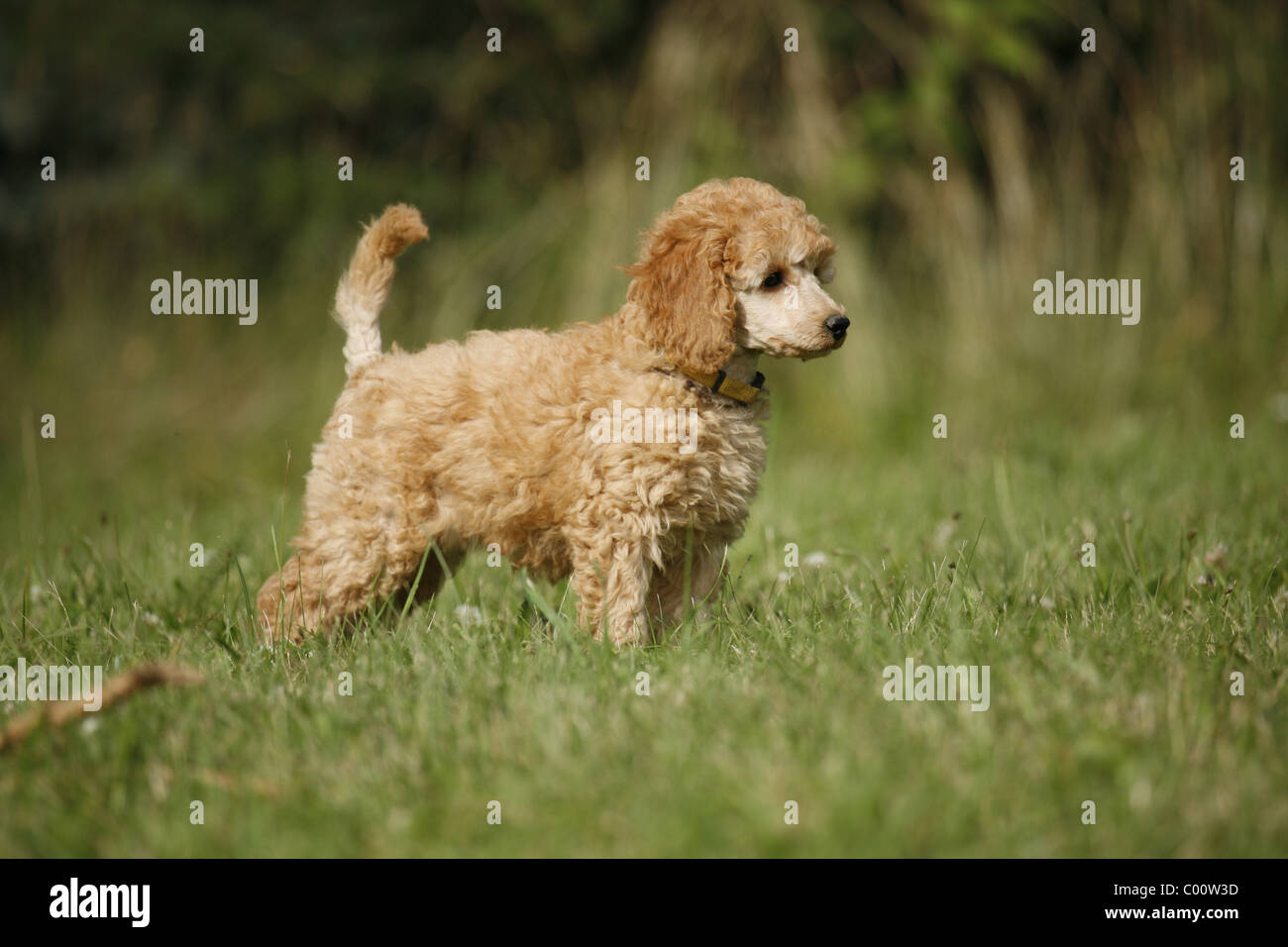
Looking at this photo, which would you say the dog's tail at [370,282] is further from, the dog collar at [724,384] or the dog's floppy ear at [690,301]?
the dog collar at [724,384]

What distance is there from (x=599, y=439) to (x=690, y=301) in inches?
18.0

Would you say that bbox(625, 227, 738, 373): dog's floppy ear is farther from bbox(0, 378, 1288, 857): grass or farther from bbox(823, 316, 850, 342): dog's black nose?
bbox(0, 378, 1288, 857): grass

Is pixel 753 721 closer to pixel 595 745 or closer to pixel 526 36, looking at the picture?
pixel 595 745

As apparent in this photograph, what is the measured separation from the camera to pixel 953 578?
332 centimetres

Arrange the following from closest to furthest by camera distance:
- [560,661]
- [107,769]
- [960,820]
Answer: [960,820] → [107,769] → [560,661]

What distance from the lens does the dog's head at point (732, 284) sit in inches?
126

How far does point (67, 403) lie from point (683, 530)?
18.7 ft

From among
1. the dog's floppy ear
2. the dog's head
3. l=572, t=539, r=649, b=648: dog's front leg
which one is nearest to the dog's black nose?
the dog's head

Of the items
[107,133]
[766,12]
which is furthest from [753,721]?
[107,133]

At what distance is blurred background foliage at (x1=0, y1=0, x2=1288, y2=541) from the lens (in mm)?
6707
